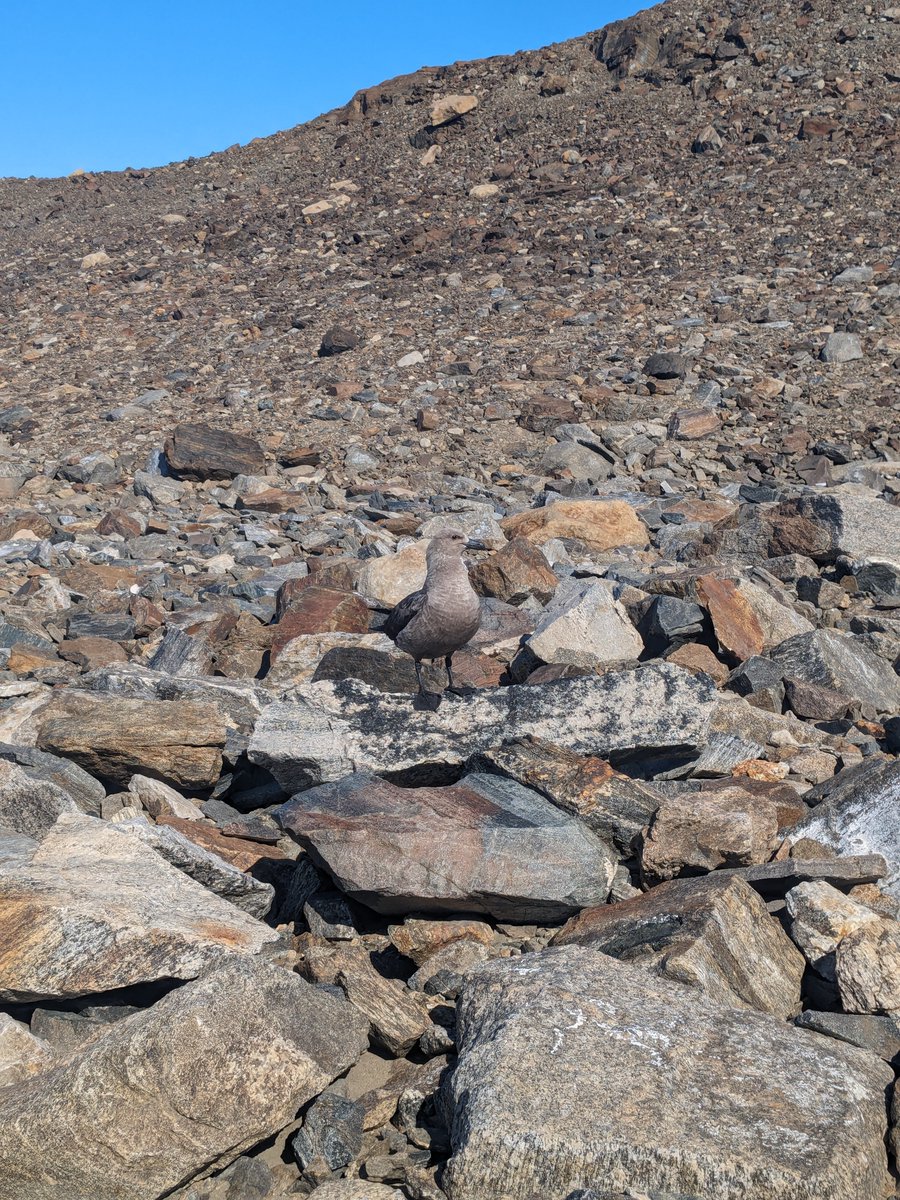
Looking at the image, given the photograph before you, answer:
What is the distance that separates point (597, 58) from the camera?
82.3ft

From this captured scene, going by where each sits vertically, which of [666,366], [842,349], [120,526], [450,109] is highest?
[450,109]

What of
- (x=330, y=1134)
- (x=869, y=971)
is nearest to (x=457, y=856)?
(x=330, y=1134)

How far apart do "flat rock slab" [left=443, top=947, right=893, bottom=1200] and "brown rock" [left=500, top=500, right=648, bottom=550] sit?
7.75 meters

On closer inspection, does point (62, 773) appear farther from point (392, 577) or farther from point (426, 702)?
point (392, 577)

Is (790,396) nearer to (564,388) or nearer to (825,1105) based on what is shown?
(564,388)

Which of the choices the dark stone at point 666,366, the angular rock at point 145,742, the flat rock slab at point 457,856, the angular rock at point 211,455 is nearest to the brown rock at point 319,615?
the angular rock at point 145,742

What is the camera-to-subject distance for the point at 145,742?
20.1 ft

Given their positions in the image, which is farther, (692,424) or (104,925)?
(692,424)

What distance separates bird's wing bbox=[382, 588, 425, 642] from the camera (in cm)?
721

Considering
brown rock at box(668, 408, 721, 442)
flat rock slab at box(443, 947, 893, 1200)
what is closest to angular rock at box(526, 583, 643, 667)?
flat rock slab at box(443, 947, 893, 1200)

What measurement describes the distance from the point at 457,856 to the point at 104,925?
4.69 feet

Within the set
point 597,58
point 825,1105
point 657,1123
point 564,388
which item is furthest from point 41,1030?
point 597,58

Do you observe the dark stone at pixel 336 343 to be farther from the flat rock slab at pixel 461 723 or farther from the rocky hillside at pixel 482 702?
the flat rock slab at pixel 461 723

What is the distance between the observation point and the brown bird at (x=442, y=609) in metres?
6.96
